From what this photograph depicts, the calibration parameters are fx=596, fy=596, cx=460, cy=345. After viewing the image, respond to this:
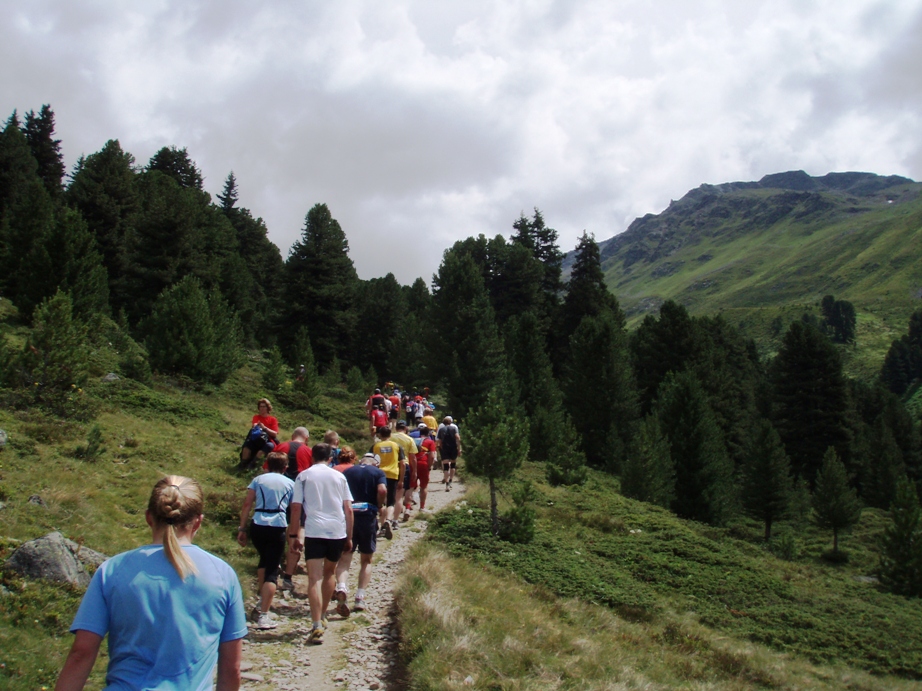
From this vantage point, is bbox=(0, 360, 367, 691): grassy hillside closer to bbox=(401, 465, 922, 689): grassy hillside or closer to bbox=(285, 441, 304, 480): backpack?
bbox=(285, 441, 304, 480): backpack

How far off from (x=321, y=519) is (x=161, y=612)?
4.90 metres

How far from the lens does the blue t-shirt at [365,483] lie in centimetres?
875

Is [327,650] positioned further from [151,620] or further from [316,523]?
[151,620]

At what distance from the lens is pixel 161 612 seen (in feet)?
9.06

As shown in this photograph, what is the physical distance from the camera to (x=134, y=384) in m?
19.3

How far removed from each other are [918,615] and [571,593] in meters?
18.0

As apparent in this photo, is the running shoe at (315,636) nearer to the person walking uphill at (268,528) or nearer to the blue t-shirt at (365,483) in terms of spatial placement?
the person walking uphill at (268,528)

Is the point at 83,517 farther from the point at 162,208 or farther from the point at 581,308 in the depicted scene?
the point at 581,308

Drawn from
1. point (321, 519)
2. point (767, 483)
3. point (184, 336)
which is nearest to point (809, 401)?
point (767, 483)

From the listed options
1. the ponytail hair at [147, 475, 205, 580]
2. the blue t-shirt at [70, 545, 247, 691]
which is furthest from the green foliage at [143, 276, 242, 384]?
the blue t-shirt at [70, 545, 247, 691]

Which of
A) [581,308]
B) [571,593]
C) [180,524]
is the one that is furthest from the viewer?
[581,308]

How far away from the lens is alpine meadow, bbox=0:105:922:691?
343 inches

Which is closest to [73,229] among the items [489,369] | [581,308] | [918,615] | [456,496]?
[456,496]

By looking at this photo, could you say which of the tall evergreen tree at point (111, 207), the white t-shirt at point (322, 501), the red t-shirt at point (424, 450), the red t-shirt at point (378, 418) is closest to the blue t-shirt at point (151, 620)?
the white t-shirt at point (322, 501)
